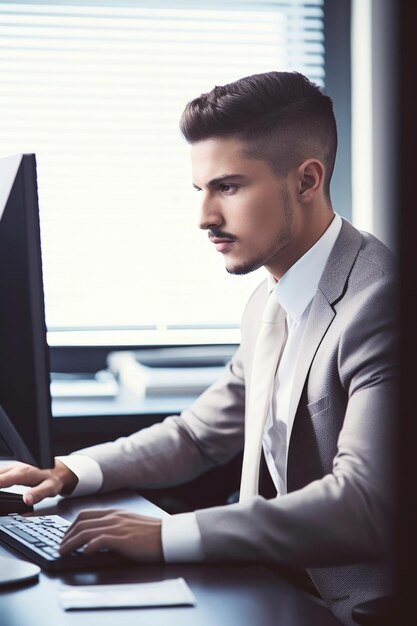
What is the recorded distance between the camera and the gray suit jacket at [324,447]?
3.57 ft

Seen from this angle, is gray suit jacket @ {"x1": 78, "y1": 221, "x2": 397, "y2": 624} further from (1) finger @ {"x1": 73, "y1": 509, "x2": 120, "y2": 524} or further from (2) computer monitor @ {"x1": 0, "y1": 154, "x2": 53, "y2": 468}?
(2) computer monitor @ {"x1": 0, "y1": 154, "x2": 53, "y2": 468}

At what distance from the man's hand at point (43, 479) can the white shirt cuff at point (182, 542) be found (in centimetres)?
41

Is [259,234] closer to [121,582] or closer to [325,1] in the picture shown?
[121,582]

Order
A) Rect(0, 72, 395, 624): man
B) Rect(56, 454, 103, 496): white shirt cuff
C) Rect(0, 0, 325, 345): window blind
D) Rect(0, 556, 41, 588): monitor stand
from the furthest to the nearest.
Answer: Rect(0, 0, 325, 345): window blind → Rect(56, 454, 103, 496): white shirt cuff → Rect(0, 72, 395, 624): man → Rect(0, 556, 41, 588): monitor stand

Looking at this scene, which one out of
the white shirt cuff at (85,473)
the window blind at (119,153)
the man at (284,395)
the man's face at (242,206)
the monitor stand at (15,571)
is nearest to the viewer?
the monitor stand at (15,571)

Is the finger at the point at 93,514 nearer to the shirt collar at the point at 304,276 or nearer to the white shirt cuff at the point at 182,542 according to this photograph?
the white shirt cuff at the point at 182,542

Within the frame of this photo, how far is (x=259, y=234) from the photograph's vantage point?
162 centimetres

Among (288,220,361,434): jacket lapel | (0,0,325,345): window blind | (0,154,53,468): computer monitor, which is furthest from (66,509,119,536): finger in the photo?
(0,0,325,345): window blind

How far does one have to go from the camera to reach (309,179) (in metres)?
1.65

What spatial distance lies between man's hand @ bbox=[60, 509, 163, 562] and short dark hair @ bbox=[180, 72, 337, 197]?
2.57ft

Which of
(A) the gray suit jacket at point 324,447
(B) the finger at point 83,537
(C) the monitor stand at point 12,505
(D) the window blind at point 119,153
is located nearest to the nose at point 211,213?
(A) the gray suit jacket at point 324,447

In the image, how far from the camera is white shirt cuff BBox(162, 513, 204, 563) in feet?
3.52

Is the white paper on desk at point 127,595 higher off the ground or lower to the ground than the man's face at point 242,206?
lower

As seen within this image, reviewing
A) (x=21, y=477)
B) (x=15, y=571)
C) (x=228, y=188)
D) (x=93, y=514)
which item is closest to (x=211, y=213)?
(x=228, y=188)
